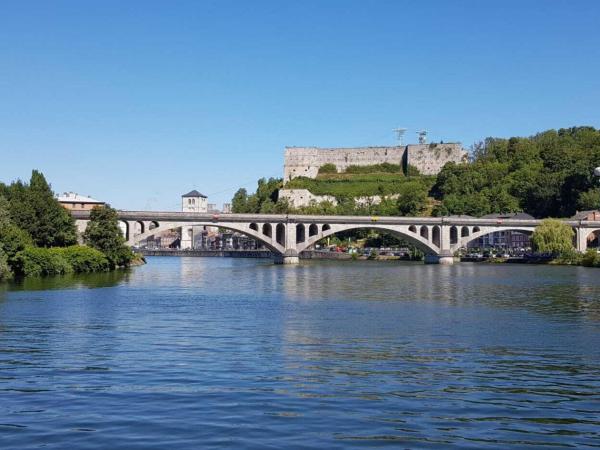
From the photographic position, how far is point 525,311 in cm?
3797

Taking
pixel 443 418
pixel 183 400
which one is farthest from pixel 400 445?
pixel 183 400

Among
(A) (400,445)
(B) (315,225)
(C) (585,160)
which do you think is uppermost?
(C) (585,160)

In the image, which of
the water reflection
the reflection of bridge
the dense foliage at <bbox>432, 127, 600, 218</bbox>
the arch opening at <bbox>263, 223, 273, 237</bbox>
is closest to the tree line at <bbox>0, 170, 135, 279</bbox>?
the water reflection

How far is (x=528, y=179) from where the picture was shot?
151 m

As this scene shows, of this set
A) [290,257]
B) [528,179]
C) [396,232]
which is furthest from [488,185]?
[290,257]

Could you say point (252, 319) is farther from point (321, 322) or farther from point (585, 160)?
point (585, 160)

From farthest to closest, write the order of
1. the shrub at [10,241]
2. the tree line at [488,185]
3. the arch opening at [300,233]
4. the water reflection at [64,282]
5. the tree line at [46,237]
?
1. the tree line at [488,185]
2. the arch opening at [300,233]
3. the tree line at [46,237]
4. the shrub at [10,241]
5. the water reflection at [64,282]

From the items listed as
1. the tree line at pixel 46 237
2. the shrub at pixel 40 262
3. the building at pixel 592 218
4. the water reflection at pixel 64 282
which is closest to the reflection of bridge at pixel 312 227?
the building at pixel 592 218

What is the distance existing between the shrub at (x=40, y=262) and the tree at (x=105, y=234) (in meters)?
9.92

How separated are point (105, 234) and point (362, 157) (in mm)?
106671

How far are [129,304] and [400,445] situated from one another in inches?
1128

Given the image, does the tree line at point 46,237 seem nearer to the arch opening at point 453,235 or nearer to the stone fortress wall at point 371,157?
the arch opening at point 453,235

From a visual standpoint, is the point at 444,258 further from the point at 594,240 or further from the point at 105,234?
the point at 105,234

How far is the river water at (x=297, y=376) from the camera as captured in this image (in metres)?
14.6
